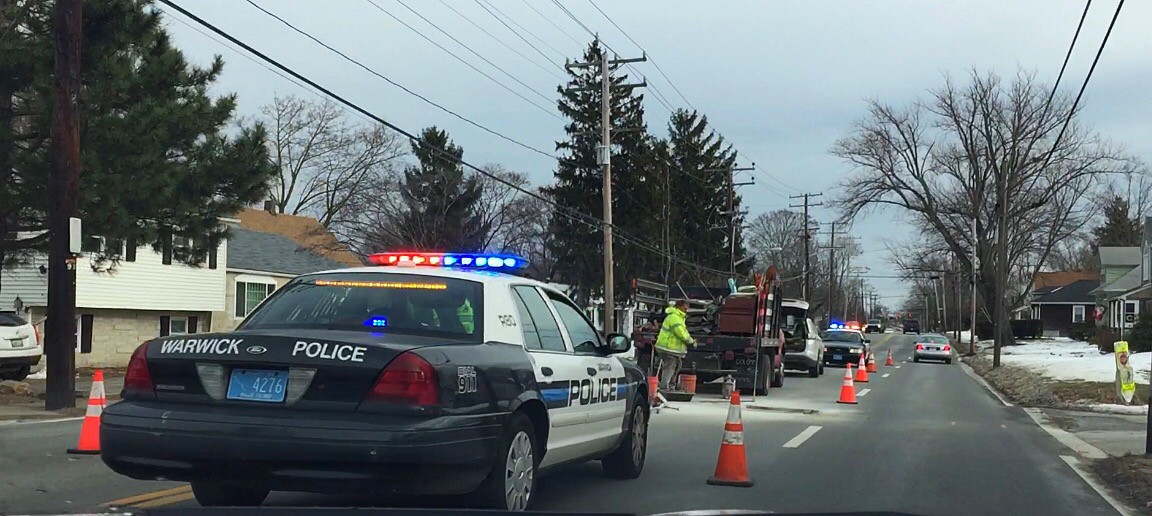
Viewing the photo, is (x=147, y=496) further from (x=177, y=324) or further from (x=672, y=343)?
(x=177, y=324)

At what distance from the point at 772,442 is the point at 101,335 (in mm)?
24717

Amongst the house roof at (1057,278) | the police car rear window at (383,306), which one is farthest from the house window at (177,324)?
the house roof at (1057,278)

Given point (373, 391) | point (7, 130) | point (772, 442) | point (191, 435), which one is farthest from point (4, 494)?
point (7, 130)

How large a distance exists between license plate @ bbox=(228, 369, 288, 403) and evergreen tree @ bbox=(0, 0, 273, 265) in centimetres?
1264

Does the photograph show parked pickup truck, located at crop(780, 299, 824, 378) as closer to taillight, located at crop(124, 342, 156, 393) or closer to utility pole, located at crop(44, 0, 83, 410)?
utility pole, located at crop(44, 0, 83, 410)

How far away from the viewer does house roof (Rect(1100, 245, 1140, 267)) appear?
68500 mm

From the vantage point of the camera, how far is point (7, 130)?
1747 cm

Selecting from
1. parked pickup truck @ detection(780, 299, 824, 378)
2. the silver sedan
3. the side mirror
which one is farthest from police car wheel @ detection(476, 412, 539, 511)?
the silver sedan

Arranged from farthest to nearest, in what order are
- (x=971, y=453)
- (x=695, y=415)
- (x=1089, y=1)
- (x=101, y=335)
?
(x=101, y=335), (x=695, y=415), (x=1089, y=1), (x=971, y=453)

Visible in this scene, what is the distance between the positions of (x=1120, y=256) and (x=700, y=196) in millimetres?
26718

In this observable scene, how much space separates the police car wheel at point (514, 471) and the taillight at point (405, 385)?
0.71 meters

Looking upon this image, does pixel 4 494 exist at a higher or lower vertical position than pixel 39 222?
lower

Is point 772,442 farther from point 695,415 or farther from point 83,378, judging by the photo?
point 83,378

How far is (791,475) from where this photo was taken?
981 centimetres
